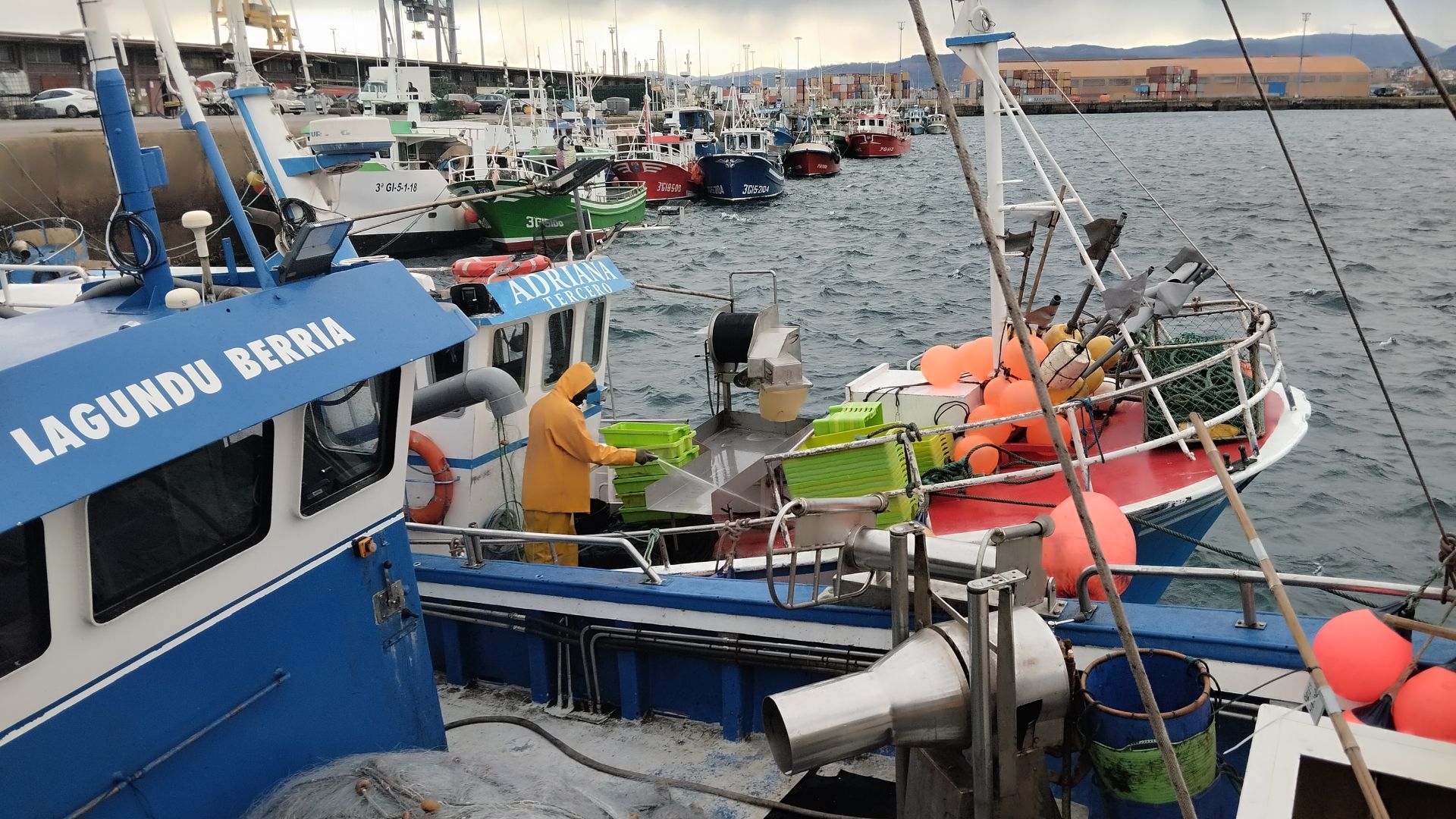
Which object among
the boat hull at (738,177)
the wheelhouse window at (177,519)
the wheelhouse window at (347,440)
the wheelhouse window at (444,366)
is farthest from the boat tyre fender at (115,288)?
the boat hull at (738,177)

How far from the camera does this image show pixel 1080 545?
5051 millimetres

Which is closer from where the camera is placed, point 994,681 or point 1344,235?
point 994,681

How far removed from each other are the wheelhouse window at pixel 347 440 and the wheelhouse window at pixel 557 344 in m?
3.29

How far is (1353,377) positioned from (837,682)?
16247 mm

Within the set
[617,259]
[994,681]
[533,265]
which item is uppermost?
[533,265]

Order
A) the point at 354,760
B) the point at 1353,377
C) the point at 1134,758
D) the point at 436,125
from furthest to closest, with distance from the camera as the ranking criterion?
1. the point at 436,125
2. the point at 1353,377
3. the point at 354,760
4. the point at 1134,758

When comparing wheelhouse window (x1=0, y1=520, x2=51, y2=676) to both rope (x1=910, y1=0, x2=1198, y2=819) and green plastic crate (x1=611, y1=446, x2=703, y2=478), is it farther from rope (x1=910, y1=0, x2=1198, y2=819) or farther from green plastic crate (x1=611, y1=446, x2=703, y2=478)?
green plastic crate (x1=611, y1=446, x2=703, y2=478)

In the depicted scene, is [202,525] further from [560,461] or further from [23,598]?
[560,461]

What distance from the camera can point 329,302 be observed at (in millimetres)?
3836

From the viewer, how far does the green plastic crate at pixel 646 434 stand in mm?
7402

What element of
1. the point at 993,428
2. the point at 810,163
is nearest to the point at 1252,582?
the point at 993,428

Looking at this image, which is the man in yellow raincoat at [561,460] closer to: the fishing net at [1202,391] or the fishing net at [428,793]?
the fishing net at [428,793]

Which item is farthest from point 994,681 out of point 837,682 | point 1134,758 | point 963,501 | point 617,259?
point 617,259

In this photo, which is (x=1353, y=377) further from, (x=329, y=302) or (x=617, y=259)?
(x=617, y=259)
